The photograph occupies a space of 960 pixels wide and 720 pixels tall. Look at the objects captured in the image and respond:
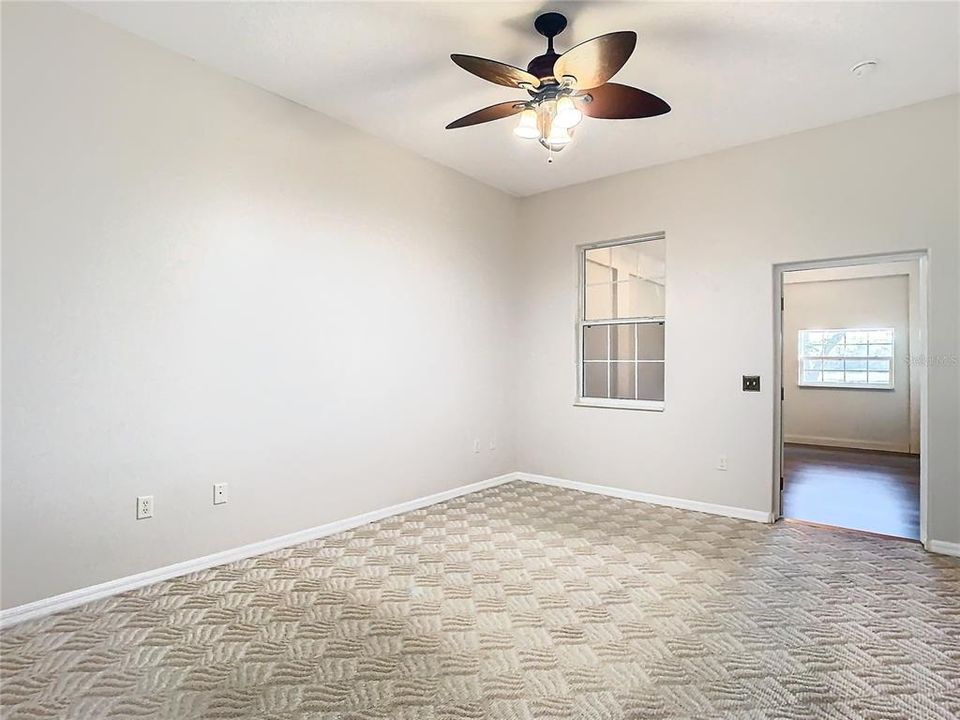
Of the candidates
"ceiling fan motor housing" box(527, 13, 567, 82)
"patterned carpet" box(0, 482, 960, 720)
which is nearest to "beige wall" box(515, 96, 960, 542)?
"patterned carpet" box(0, 482, 960, 720)

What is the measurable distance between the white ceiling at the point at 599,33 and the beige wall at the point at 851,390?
5.00m

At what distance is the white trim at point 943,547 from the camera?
3.34m

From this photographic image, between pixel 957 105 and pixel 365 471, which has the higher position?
pixel 957 105

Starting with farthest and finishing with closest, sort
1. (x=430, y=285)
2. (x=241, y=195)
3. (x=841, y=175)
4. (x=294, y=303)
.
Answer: (x=430, y=285) → (x=841, y=175) → (x=294, y=303) → (x=241, y=195)

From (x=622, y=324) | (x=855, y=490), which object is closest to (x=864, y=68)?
(x=622, y=324)

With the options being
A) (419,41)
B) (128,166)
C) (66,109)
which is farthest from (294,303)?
(419,41)

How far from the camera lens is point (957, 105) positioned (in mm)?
3373

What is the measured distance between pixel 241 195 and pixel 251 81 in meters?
0.68

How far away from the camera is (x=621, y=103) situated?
107 inches

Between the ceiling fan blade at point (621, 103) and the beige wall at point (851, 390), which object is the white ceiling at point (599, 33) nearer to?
the ceiling fan blade at point (621, 103)

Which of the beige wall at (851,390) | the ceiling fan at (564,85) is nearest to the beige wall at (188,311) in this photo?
the ceiling fan at (564,85)

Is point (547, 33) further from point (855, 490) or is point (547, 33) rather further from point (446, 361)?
point (855, 490)

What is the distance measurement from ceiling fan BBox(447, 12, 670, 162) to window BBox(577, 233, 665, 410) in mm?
2122

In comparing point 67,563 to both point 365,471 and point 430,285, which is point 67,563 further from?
point 430,285
